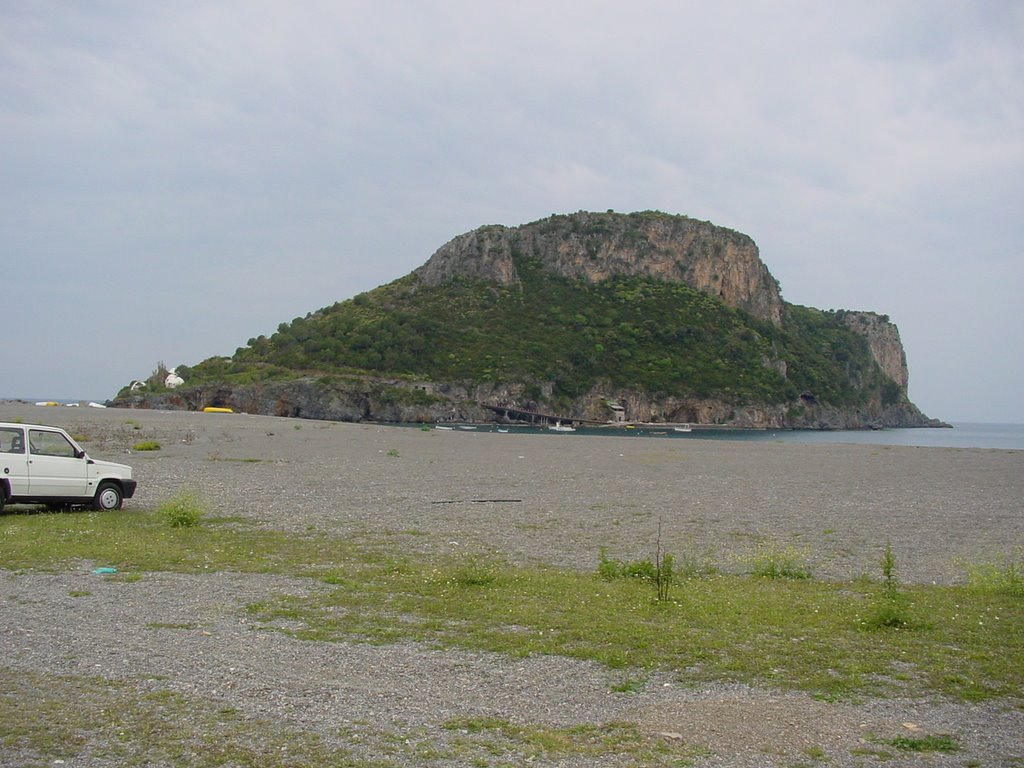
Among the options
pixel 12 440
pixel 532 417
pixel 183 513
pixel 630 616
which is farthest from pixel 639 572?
pixel 532 417

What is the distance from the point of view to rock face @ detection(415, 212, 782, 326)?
160750 mm

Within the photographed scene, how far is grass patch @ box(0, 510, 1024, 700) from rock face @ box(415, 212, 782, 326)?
488 ft

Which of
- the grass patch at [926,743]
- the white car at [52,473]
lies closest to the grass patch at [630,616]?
the grass patch at [926,743]

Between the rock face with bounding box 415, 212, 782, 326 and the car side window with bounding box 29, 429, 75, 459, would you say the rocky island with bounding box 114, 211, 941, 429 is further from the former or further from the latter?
the car side window with bounding box 29, 429, 75, 459

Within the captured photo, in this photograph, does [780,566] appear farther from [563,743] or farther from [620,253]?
[620,253]

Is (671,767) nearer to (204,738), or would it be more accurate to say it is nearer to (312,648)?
(204,738)

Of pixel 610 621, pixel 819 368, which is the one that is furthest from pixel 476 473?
pixel 819 368

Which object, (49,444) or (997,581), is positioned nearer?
(997,581)

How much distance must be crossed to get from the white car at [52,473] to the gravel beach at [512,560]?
121cm

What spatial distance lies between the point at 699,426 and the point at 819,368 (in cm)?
4509

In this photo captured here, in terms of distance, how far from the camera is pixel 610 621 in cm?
859

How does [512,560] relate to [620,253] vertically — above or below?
below

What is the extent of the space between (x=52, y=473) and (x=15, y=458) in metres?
0.70

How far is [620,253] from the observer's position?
168500 millimetres
